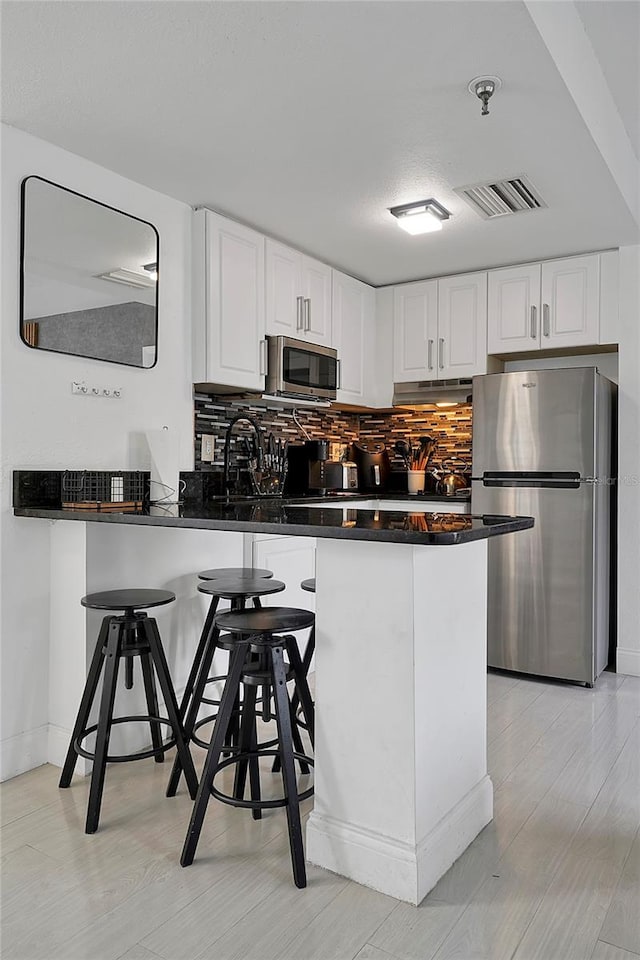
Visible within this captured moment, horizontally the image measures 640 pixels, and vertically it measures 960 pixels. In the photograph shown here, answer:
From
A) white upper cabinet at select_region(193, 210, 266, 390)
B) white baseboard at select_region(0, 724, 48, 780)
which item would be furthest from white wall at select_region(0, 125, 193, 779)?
white upper cabinet at select_region(193, 210, 266, 390)

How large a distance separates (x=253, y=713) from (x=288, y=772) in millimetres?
308

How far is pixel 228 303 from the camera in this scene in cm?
348

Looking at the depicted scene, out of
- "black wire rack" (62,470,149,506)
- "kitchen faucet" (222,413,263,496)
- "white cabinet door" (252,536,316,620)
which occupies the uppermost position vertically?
"kitchen faucet" (222,413,263,496)

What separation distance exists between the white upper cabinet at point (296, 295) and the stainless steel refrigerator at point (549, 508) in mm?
1012

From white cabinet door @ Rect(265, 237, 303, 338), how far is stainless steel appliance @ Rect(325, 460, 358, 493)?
0.85 m

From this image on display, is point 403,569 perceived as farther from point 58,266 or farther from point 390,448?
point 390,448

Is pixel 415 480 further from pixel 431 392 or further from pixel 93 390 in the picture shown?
pixel 93 390

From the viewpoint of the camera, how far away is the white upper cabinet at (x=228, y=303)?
3.37 m

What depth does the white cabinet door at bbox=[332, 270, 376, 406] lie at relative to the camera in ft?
14.3

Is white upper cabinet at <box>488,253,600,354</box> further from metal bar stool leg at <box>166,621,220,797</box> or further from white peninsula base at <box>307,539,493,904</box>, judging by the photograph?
metal bar stool leg at <box>166,621,220,797</box>

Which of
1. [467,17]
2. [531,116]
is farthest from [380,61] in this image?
[531,116]

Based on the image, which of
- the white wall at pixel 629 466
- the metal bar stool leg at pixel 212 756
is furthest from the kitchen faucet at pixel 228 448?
the white wall at pixel 629 466

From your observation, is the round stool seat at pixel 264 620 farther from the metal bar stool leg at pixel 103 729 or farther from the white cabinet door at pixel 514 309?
→ the white cabinet door at pixel 514 309

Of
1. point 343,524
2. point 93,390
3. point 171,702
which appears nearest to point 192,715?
point 171,702
